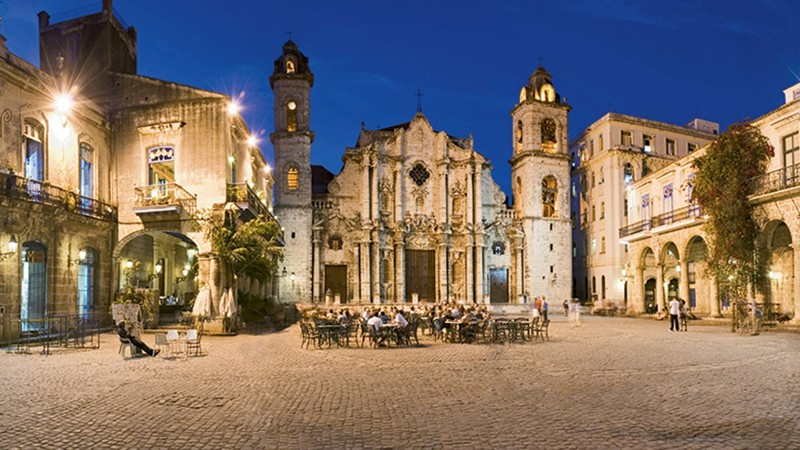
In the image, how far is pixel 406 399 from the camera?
1056 centimetres

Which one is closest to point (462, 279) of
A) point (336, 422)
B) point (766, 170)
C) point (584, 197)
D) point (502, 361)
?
point (584, 197)

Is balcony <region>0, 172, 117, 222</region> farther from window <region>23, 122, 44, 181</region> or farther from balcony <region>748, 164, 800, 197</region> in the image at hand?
balcony <region>748, 164, 800, 197</region>

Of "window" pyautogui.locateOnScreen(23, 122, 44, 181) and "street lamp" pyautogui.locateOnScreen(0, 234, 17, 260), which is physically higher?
"window" pyautogui.locateOnScreen(23, 122, 44, 181)

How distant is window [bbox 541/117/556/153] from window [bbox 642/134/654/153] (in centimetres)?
708

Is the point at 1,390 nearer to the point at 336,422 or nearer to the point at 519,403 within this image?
the point at 336,422

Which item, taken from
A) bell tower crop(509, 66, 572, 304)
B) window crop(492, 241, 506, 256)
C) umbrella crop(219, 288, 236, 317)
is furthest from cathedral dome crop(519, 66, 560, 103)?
umbrella crop(219, 288, 236, 317)

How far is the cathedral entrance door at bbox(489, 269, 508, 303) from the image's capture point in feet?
155

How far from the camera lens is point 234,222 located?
26359mm

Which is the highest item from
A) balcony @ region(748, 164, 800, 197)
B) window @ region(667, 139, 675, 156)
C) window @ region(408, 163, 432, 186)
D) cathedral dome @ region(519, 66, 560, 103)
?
cathedral dome @ region(519, 66, 560, 103)

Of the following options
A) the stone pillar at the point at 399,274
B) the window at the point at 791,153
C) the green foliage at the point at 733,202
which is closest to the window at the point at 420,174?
the stone pillar at the point at 399,274

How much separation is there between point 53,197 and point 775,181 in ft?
95.6

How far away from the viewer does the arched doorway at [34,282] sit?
70.1 ft

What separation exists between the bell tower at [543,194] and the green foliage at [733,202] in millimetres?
18624

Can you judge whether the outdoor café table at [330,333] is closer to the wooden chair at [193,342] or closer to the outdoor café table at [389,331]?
the outdoor café table at [389,331]
